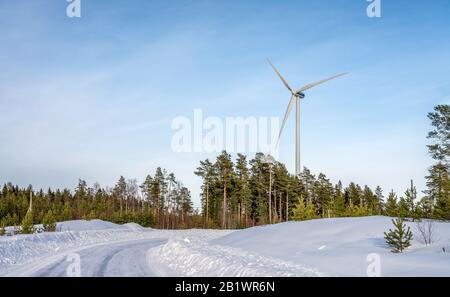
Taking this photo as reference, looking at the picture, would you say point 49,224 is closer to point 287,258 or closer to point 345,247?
point 287,258

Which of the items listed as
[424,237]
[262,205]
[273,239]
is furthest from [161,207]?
[424,237]

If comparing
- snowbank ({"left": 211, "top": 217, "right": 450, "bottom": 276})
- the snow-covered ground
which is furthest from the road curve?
snowbank ({"left": 211, "top": 217, "right": 450, "bottom": 276})

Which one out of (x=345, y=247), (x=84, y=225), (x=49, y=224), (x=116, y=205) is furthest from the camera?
(x=116, y=205)

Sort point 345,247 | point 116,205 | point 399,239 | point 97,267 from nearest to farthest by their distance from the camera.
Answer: point 97,267 → point 399,239 → point 345,247 → point 116,205

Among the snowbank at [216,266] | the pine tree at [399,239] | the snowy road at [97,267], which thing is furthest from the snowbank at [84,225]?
the pine tree at [399,239]

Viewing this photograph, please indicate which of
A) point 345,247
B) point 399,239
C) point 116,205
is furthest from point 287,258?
point 116,205

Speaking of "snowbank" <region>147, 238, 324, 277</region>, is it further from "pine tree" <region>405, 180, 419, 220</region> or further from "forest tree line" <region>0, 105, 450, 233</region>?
"forest tree line" <region>0, 105, 450, 233</region>

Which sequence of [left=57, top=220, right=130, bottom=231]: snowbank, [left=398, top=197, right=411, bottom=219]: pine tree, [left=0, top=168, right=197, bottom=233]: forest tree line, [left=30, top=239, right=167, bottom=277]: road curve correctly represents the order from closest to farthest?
[left=30, top=239, right=167, bottom=277]: road curve → [left=398, top=197, right=411, bottom=219]: pine tree → [left=57, top=220, right=130, bottom=231]: snowbank → [left=0, top=168, right=197, bottom=233]: forest tree line

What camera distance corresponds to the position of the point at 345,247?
17.6m

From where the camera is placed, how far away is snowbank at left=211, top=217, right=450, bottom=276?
500 inches

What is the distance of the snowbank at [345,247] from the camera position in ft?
41.7

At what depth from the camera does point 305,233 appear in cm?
2312

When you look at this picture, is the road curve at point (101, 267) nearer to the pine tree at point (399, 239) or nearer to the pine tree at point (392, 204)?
the pine tree at point (399, 239)
